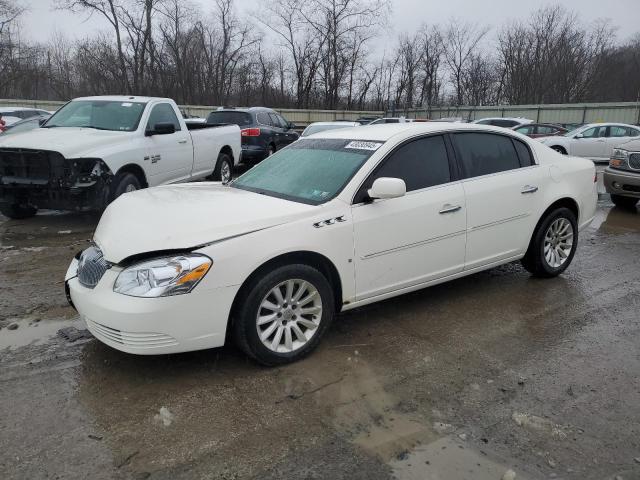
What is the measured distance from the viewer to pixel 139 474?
248 centimetres

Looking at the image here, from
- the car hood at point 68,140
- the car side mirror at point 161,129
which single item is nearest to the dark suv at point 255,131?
the car side mirror at point 161,129

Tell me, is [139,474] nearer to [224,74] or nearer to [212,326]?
[212,326]

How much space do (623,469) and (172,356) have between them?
9.20ft

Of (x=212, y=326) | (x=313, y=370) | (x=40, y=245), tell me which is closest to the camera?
(x=212, y=326)

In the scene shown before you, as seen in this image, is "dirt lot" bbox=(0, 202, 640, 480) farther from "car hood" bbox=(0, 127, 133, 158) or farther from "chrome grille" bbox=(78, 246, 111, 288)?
"car hood" bbox=(0, 127, 133, 158)

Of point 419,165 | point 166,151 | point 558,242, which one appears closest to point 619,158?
point 558,242

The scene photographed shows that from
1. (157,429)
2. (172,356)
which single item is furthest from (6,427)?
(172,356)

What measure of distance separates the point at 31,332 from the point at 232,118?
11137 mm

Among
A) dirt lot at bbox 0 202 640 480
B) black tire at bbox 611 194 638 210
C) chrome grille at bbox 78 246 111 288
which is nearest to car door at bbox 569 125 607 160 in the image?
black tire at bbox 611 194 638 210

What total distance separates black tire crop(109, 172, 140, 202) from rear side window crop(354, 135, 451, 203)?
182 inches

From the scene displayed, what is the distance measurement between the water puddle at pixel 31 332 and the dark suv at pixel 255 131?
32.8 ft

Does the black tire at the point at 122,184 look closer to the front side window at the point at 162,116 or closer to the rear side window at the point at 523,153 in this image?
the front side window at the point at 162,116

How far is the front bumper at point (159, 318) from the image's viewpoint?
302cm

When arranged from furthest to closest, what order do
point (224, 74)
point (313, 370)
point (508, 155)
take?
point (224, 74) < point (508, 155) < point (313, 370)
